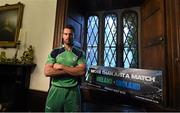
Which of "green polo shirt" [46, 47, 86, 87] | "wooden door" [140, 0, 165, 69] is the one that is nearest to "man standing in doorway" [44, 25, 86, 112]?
"green polo shirt" [46, 47, 86, 87]

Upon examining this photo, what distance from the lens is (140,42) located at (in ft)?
9.49

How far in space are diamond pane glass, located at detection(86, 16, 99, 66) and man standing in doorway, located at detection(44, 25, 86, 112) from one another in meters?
1.45

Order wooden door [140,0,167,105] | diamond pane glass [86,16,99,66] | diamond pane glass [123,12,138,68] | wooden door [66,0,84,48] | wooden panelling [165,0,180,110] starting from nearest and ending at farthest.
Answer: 1. wooden panelling [165,0,180,110]
2. wooden door [140,0,167,105]
3. wooden door [66,0,84,48]
4. diamond pane glass [123,12,138,68]
5. diamond pane glass [86,16,99,66]

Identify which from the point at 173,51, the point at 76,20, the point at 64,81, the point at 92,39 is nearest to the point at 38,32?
the point at 76,20

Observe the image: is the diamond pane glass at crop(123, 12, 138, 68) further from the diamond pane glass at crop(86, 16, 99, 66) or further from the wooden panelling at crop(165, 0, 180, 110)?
the wooden panelling at crop(165, 0, 180, 110)

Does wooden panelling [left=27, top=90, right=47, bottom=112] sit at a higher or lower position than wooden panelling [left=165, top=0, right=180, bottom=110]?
lower

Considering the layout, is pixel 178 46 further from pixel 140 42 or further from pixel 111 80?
pixel 140 42

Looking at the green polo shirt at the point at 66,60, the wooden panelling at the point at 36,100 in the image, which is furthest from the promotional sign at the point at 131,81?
the wooden panelling at the point at 36,100

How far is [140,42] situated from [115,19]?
64 centimetres

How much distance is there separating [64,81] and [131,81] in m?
0.74

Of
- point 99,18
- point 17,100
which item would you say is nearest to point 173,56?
point 99,18

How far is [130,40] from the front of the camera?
2998 millimetres

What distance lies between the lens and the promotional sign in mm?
1643

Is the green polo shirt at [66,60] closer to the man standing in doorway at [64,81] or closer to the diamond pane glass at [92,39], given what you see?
the man standing in doorway at [64,81]
